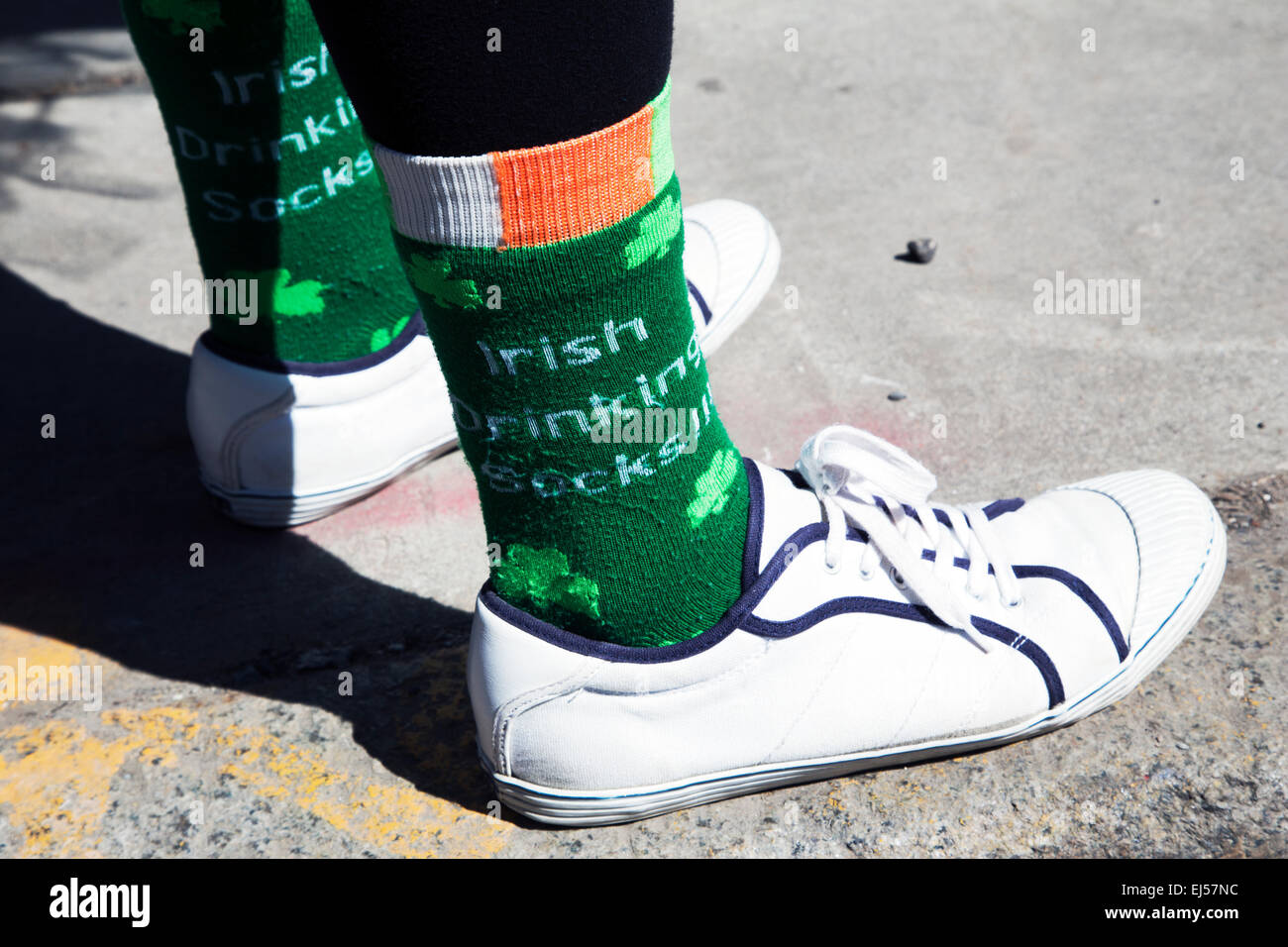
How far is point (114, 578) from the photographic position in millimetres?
1469

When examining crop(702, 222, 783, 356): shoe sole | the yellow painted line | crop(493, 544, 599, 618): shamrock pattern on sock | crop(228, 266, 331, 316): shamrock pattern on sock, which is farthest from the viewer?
crop(702, 222, 783, 356): shoe sole

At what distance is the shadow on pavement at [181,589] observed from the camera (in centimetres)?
127

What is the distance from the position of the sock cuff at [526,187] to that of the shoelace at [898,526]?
0.39 metres

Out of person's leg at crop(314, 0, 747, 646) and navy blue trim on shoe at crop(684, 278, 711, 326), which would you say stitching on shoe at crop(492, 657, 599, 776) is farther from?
navy blue trim on shoe at crop(684, 278, 711, 326)

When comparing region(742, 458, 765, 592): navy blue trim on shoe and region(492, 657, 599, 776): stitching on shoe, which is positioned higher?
region(742, 458, 765, 592): navy blue trim on shoe

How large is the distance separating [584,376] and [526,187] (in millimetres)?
164

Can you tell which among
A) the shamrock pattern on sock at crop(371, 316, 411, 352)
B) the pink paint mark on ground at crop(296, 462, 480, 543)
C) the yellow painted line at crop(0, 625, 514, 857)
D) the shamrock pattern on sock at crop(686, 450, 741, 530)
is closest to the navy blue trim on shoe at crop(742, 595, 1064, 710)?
the shamrock pattern on sock at crop(686, 450, 741, 530)

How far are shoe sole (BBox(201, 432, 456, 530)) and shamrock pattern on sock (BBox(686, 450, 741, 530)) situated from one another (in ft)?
2.17

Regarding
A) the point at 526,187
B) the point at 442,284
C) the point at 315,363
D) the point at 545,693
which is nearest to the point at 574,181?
the point at 526,187

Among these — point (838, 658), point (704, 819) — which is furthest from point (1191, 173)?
point (704, 819)

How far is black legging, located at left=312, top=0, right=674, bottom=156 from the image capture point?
0.75 m

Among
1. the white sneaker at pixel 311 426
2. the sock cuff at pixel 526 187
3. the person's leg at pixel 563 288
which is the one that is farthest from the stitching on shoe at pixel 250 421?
the sock cuff at pixel 526 187

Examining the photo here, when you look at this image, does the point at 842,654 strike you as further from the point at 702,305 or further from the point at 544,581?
the point at 702,305

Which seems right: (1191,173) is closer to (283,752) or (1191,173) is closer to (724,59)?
(724,59)
